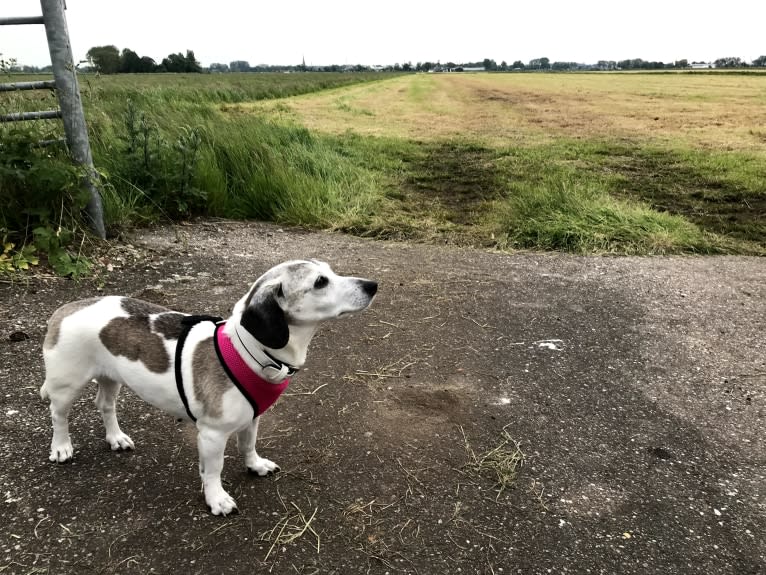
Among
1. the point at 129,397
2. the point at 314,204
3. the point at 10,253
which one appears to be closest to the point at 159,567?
the point at 129,397

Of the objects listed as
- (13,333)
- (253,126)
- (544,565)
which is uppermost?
(253,126)

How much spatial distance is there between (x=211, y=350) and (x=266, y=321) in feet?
1.39

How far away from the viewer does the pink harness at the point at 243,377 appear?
9.09 ft

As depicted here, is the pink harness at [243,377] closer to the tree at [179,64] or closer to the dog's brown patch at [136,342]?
the dog's brown patch at [136,342]

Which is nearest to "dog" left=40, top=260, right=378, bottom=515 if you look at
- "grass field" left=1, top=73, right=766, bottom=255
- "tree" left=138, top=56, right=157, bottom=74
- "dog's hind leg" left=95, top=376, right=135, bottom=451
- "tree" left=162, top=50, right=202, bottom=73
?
"dog's hind leg" left=95, top=376, right=135, bottom=451

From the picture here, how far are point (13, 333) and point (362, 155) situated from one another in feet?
34.0

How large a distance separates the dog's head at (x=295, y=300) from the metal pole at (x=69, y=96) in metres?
4.17

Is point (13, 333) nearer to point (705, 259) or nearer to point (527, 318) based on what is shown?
point (527, 318)

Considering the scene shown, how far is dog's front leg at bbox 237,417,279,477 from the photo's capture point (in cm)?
315

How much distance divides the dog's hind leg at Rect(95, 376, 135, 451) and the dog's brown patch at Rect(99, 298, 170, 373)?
1.16 feet

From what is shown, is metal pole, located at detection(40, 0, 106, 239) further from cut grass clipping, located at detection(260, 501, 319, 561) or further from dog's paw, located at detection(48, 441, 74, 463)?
cut grass clipping, located at detection(260, 501, 319, 561)

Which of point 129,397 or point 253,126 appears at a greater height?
point 253,126

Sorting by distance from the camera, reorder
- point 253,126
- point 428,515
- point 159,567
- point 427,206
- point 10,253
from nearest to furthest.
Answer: point 159,567 < point 428,515 < point 10,253 < point 427,206 < point 253,126

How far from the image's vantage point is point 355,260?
272 inches
